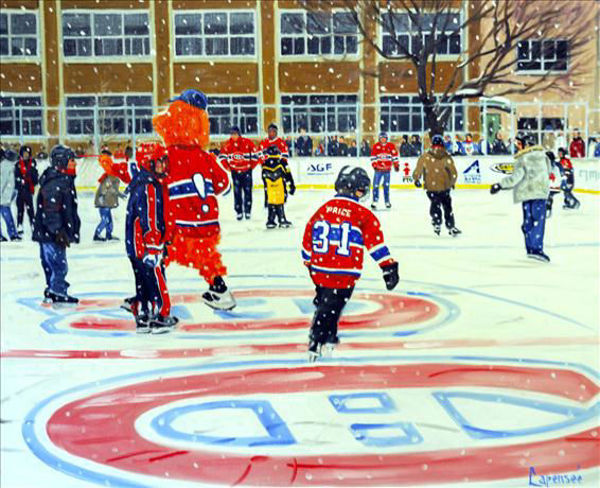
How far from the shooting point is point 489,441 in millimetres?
4508

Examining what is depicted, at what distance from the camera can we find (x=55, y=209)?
8.23 m

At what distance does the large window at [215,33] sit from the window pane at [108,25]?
2.29 meters

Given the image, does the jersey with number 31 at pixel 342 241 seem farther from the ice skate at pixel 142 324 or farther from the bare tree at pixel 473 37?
the bare tree at pixel 473 37

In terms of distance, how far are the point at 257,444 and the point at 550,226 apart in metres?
11.6

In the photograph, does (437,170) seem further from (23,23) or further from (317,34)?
(23,23)

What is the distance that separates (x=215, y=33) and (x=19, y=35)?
7.86 meters

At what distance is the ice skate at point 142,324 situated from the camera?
7180 millimetres

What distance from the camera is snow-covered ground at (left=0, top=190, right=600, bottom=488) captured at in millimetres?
4215

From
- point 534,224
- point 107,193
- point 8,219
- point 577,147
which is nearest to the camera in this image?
point 534,224

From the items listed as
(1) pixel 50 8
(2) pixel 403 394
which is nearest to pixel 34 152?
(1) pixel 50 8

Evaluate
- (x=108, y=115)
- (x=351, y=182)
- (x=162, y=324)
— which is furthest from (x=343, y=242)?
(x=108, y=115)

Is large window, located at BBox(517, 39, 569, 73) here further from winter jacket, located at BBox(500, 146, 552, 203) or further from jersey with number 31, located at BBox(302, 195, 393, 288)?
jersey with number 31, located at BBox(302, 195, 393, 288)

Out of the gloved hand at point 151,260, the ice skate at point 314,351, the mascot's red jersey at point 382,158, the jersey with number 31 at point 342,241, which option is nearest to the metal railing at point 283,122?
the mascot's red jersey at point 382,158

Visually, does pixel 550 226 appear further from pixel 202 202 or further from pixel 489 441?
pixel 489 441
